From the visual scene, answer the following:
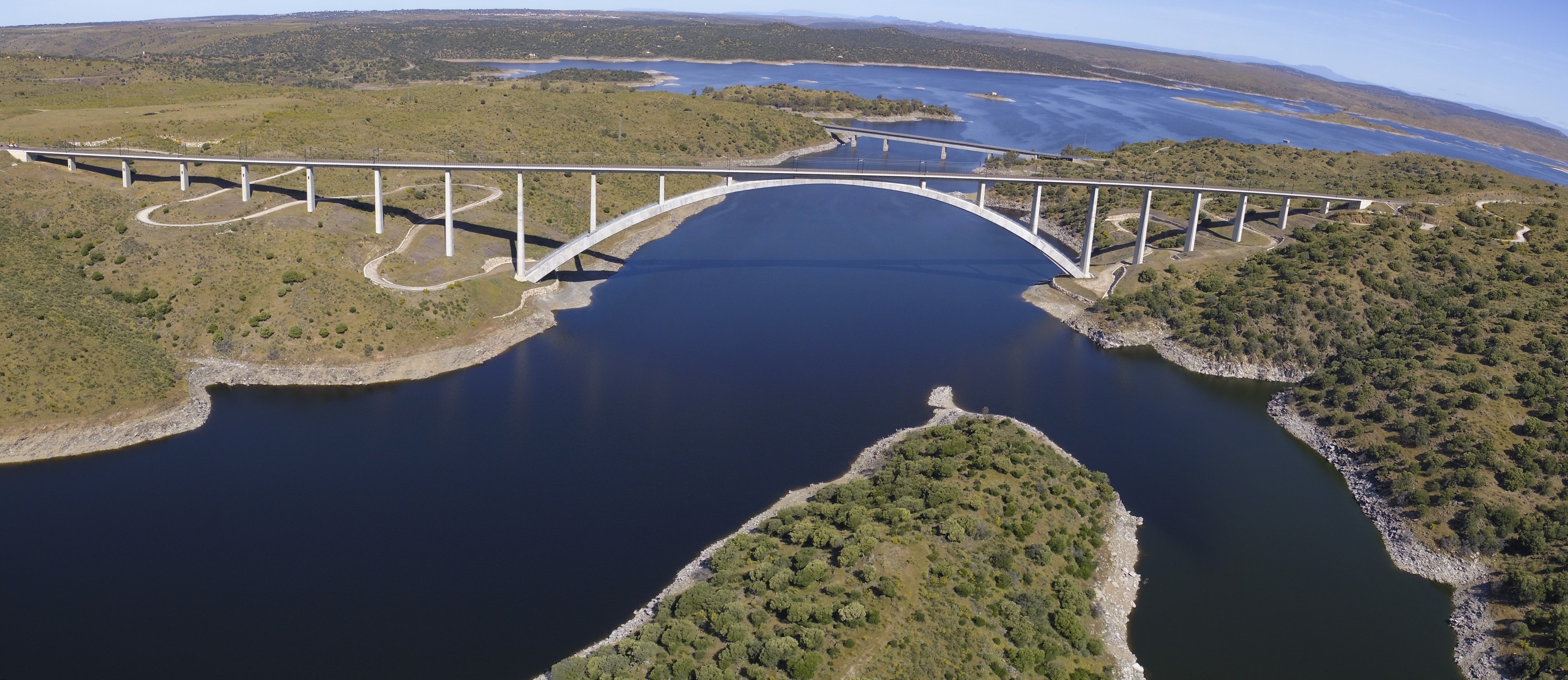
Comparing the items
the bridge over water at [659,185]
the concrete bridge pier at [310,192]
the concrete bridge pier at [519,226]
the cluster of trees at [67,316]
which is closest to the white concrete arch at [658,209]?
the bridge over water at [659,185]

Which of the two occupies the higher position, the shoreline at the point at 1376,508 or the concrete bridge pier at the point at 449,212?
the concrete bridge pier at the point at 449,212

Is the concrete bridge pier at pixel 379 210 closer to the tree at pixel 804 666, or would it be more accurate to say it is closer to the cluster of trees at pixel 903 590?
the cluster of trees at pixel 903 590

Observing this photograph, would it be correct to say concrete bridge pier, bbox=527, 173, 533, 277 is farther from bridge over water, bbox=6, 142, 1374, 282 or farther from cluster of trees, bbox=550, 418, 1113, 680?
cluster of trees, bbox=550, 418, 1113, 680

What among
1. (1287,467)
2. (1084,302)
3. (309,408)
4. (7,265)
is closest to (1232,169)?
(1084,302)

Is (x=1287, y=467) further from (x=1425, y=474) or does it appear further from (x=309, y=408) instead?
(x=309, y=408)

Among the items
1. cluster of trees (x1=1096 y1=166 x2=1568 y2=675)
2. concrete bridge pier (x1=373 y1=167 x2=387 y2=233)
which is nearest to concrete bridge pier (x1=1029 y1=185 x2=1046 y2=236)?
cluster of trees (x1=1096 y1=166 x2=1568 y2=675)

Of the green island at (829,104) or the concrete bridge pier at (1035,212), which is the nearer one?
the concrete bridge pier at (1035,212)
